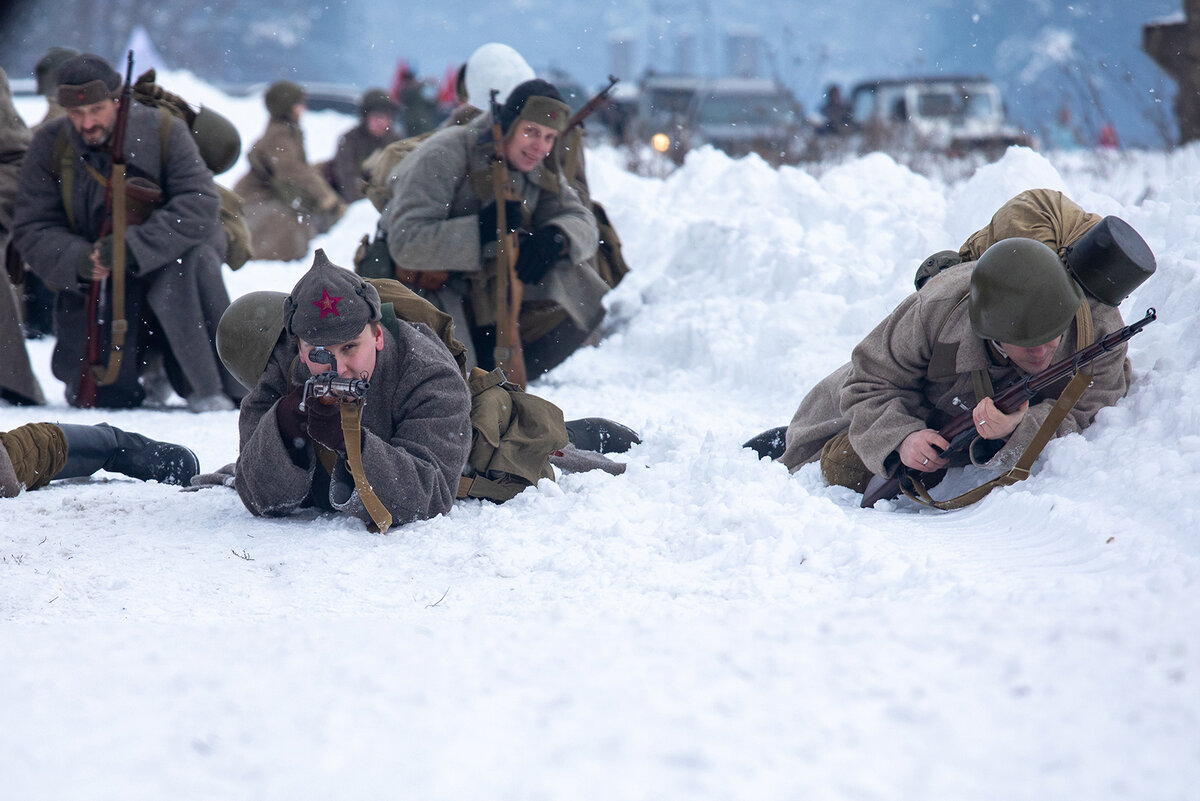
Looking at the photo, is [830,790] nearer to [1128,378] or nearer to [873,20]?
[1128,378]

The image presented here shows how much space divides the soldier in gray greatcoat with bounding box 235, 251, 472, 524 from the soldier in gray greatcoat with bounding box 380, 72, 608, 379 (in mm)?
1795

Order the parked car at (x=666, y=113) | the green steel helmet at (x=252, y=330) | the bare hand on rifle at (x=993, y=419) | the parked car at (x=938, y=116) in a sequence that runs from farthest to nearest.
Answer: the parked car at (x=666, y=113) → the parked car at (x=938, y=116) → the green steel helmet at (x=252, y=330) → the bare hand on rifle at (x=993, y=419)

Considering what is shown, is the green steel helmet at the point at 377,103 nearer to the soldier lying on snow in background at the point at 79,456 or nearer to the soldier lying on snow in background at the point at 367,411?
the soldier lying on snow in background at the point at 79,456

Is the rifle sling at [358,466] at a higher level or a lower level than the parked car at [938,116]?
lower

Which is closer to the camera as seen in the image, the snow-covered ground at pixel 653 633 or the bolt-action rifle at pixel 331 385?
the snow-covered ground at pixel 653 633

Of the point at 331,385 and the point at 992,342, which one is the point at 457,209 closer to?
the point at 331,385

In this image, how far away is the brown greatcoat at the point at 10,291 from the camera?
5.47 meters

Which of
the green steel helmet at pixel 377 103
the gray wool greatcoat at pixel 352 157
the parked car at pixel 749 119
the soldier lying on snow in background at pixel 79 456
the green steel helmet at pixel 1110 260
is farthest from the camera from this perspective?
the parked car at pixel 749 119

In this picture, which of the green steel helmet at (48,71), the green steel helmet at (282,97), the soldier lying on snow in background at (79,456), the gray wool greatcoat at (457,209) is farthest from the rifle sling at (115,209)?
the green steel helmet at (282,97)

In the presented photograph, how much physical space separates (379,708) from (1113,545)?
1624 mm

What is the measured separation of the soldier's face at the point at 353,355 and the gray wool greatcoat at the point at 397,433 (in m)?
0.12

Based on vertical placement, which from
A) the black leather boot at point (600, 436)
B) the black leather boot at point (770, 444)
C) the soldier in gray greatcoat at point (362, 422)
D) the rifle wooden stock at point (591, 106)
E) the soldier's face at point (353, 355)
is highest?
the rifle wooden stock at point (591, 106)

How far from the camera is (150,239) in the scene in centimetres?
539

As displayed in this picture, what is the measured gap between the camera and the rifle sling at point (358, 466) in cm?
296
